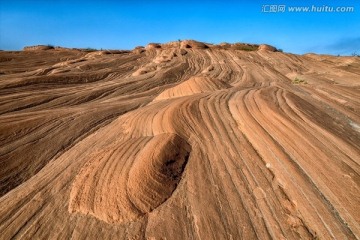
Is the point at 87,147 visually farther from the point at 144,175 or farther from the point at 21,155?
the point at 144,175

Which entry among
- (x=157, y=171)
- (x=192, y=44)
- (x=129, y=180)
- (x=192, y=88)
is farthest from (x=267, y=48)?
(x=129, y=180)

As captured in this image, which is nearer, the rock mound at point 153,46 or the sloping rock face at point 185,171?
the sloping rock face at point 185,171

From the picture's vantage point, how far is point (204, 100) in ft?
34.5

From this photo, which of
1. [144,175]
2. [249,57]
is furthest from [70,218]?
[249,57]

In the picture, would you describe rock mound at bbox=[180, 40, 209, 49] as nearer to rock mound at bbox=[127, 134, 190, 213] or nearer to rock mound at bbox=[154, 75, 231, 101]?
rock mound at bbox=[154, 75, 231, 101]

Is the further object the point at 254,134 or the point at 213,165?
the point at 254,134

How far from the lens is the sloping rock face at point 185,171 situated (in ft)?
15.2

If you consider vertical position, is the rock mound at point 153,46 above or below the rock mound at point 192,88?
above

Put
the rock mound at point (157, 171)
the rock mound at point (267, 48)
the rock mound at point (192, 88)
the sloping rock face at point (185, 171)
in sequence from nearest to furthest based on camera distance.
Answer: the sloping rock face at point (185, 171) → the rock mound at point (157, 171) → the rock mound at point (192, 88) → the rock mound at point (267, 48)

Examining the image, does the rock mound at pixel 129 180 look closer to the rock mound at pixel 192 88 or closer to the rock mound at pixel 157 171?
the rock mound at pixel 157 171

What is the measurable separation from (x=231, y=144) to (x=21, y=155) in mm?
5627

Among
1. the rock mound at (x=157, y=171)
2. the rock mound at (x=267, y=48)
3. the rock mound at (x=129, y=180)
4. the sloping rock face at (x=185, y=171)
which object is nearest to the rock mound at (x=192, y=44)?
the rock mound at (x=267, y=48)

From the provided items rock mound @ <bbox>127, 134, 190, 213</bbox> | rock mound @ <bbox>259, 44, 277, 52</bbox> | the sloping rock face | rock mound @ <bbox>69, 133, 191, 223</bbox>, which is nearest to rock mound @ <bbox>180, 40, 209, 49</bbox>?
rock mound @ <bbox>259, 44, 277, 52</bbox>

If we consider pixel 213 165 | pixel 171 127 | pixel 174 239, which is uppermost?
pixel 171 127
